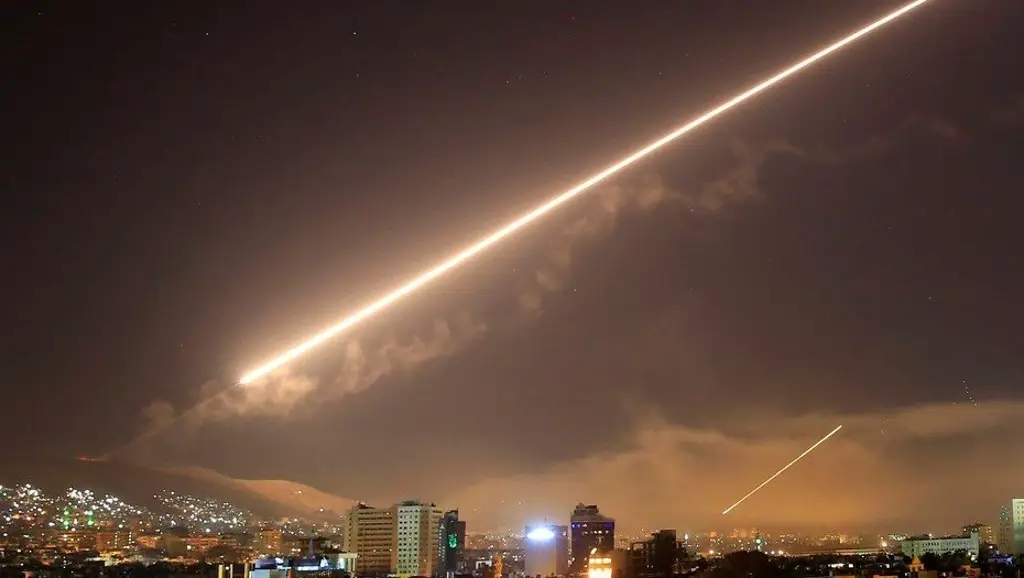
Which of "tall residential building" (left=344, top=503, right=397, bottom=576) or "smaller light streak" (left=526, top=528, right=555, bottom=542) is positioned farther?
"tall residential building" (left=344, top=503, right=397, bottom=576)

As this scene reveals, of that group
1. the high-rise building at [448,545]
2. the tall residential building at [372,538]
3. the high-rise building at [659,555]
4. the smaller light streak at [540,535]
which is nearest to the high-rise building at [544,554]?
the smaller light streak at [540,535]

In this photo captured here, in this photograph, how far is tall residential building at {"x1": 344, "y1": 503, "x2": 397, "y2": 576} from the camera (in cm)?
5434

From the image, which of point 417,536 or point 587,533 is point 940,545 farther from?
point 417,536

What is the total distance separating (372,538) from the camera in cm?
5578

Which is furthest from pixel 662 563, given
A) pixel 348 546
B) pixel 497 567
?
pixel 348 546

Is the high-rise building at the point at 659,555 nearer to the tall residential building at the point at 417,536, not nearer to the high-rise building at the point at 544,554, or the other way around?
the high-rise building at the point at 544,554

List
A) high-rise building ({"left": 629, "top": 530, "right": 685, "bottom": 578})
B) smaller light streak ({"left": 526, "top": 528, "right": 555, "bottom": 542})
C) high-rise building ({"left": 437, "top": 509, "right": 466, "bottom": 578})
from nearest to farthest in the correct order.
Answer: high-rise building ({"left": 629, "top": 530, "right": 685, "bottom": 578}) → smaller light streak ({"left": 526, "top": 528, "right": 555, "bottom": 542}) → high-rise building ({"left": 437, "top": 509, "right": 466, "bottom": 578})

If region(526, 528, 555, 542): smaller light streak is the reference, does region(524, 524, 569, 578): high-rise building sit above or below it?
below

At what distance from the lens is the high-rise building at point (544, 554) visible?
43625mm

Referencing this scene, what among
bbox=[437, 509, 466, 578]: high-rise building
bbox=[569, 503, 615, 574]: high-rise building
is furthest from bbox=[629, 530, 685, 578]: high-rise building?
bbox=[437, 509, 466, 578]: high-rise building

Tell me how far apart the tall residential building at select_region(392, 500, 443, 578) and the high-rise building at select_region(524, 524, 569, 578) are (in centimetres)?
987

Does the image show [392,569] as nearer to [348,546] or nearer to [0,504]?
[348,546]

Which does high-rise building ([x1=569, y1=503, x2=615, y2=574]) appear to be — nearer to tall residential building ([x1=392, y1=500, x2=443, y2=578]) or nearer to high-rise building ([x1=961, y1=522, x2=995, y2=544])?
tall residential building ([x1=392, y1=500, x2=443, y2=578])

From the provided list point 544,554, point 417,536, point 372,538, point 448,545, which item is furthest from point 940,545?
point 372,538
